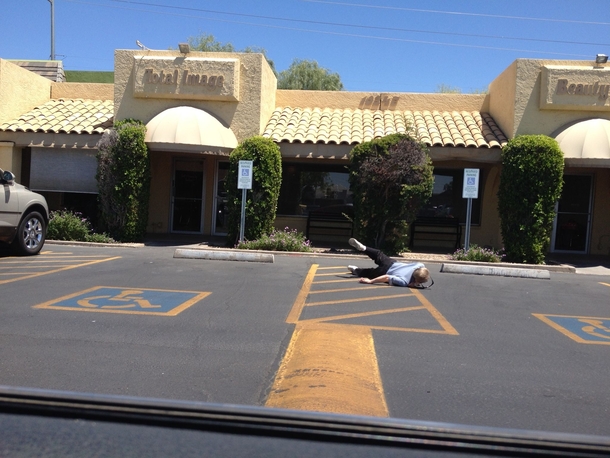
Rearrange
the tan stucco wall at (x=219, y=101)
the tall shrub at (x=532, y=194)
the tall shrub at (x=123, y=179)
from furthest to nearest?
the tan stucco wall at (x=219, y=101) < the tall shrub at (x=123, y=179) < the tall shrub at (x=532, y=194)

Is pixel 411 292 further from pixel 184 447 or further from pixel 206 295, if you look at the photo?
pixel 184 447

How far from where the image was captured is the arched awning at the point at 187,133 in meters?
14.4

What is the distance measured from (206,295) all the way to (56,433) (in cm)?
599

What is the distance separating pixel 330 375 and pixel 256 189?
9546 millimetres

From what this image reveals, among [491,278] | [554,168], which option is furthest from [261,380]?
[554,168]

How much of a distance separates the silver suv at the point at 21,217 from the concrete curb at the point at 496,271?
8.36 metres

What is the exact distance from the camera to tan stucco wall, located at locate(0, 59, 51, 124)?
1612 cm

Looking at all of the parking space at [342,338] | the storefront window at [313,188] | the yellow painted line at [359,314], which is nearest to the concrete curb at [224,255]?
the parking space at [342,338]

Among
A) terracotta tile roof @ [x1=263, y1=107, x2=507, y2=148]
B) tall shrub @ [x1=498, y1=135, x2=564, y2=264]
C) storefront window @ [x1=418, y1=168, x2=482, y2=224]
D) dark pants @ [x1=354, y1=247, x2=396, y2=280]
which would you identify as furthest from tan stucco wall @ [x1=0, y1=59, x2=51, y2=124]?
tall shrub @ [x1=498, y1=135, x2=564, y2=264]

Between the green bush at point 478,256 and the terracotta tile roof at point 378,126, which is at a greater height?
the terracotta tile roof at point 378,126

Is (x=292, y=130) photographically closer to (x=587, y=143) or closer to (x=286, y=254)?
(x=286, y=254)

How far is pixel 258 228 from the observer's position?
13977 millimetres

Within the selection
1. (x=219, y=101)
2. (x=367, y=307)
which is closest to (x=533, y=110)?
(x=219, y=101)

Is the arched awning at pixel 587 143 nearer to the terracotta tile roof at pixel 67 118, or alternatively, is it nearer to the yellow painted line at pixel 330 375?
the yellow painted line at pixel 330 375
